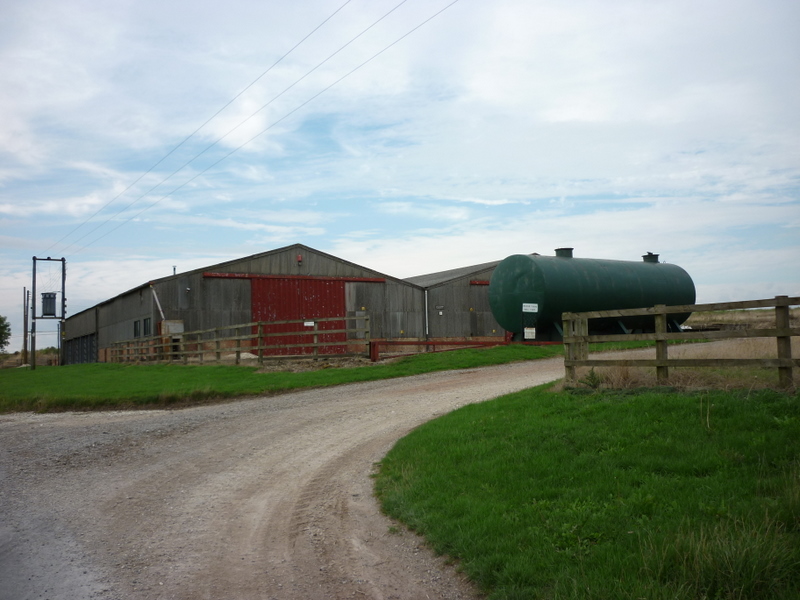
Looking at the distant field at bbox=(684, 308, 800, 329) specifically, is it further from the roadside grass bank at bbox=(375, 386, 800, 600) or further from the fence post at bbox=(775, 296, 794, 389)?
the roadside grass bank at bbox=(375, 386, 800, 600)

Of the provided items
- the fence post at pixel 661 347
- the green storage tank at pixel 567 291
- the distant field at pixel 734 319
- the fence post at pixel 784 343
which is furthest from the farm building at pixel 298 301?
the fence post at pixel 784 343

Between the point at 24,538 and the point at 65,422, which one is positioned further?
the point at 65,422

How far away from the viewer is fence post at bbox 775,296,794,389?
8.31 m

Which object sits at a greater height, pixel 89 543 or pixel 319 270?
pixel 319 270

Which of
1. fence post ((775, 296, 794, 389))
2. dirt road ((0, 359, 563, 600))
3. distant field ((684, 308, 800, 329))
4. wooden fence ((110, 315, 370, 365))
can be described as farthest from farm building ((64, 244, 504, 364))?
fence post ((775, 296, 794, 389))

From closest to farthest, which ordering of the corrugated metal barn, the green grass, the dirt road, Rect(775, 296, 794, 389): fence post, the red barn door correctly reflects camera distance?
the dirt road < Rect(775, 296, 794, 389): fence post < the green grass < the red barn door < the corrugated metal barn

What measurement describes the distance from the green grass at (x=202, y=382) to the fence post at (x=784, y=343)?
12.2 metres

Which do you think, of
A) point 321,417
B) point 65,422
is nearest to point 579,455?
point 321,417

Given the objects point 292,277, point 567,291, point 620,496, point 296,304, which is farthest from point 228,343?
point 620,496

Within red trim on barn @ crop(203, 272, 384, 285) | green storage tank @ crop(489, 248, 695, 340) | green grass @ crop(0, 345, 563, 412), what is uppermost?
red trim on barn @ crop(203, 272, 384, 285)

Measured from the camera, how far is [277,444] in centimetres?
1094

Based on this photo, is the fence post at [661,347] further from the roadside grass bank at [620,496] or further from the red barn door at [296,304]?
the red barn door at [296,304]

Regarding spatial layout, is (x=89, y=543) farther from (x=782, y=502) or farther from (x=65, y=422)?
(x=65, y=422)

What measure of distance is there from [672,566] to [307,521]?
12.2ft
